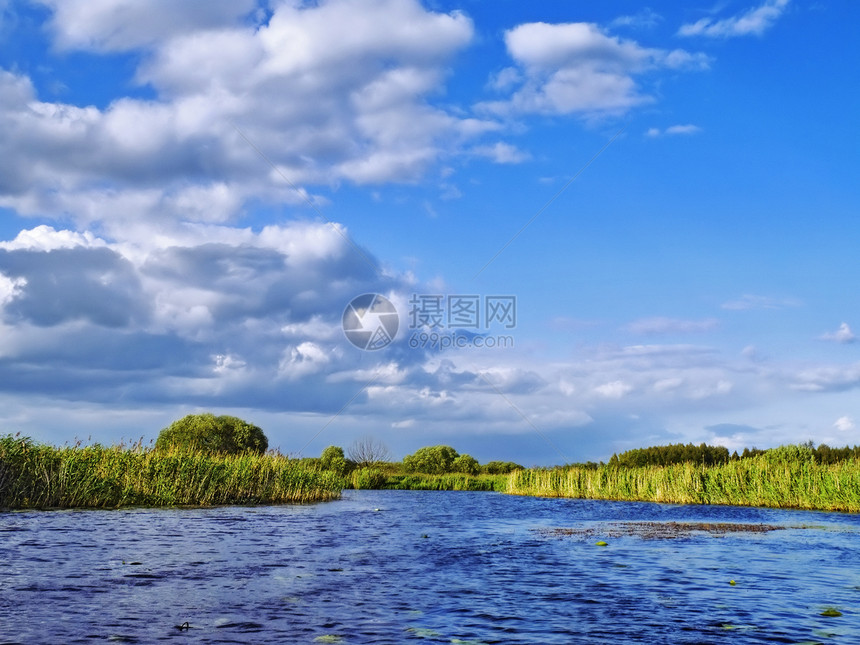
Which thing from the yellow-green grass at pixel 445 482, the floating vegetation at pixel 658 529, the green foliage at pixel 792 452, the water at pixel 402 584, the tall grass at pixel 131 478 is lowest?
the yellow-green grass at pixel 445 482

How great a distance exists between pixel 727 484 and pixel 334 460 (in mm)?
54264

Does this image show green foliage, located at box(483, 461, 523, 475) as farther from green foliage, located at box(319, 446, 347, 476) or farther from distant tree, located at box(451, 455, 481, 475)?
green foliage, located at box(319, 446, 347, 476)

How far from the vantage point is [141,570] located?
58.3ft

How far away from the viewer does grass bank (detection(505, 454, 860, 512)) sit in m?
45.8

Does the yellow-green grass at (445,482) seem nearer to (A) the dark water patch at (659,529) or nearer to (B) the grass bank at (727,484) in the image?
(B) the grass bank at (727,484)

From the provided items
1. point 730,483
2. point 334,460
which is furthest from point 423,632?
point 334,460

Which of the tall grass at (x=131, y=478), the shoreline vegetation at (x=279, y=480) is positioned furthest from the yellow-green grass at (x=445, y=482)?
the tall grass at (x=131, y=478)

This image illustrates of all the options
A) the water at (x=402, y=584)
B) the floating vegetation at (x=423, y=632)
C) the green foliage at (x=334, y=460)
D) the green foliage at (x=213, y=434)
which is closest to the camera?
the floating vegetation at (x=423, y=632)

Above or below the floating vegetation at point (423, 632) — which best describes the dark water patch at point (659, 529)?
below

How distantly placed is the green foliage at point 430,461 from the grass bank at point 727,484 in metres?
43.8

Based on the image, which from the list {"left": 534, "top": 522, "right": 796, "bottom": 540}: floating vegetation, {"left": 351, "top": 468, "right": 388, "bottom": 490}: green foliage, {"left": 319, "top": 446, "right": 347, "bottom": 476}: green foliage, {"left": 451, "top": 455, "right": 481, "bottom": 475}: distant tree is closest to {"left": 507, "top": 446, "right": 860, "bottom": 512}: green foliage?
{"left": 534, "top": 522, "right": 796, "bottom": 540}: floating vegetation

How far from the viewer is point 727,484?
2029 inches

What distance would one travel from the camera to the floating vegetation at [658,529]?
98.6 ft

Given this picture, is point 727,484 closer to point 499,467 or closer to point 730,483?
point 730,483
